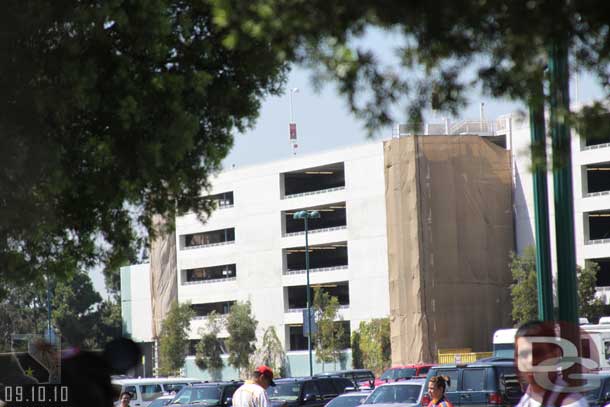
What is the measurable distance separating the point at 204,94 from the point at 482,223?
62163mm

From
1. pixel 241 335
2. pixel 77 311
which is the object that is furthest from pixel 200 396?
pixel 77 311

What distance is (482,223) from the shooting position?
239 feet

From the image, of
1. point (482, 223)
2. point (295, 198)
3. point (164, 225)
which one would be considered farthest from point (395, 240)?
point (164, 225)

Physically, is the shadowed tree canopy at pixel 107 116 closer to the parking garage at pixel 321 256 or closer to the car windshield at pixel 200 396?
the car windshield at pixel 200 396

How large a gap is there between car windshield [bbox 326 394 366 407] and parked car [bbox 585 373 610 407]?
674cm

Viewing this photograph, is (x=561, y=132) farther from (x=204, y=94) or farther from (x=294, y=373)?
(x=294, y=373)

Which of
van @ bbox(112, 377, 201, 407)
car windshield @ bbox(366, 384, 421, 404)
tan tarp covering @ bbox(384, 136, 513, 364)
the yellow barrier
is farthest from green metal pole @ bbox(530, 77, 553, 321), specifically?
tan tarp covering @ bbox(384, 136, 513, 364)

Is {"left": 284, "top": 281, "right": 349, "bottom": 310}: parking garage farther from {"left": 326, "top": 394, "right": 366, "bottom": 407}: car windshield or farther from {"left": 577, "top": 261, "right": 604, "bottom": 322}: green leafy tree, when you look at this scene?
{"left": 326, "top": 394, "right": 366, "bottom": 407}: car windshield

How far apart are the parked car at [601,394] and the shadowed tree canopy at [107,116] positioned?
43.7ft

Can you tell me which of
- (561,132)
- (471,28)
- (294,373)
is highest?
(471,28)

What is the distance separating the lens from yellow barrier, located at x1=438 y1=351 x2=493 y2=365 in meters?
63.5

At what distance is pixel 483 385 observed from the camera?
27.6 m

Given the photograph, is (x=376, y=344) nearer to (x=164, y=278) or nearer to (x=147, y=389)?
(x=164, y=278)

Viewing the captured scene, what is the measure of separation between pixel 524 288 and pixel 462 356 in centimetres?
503
